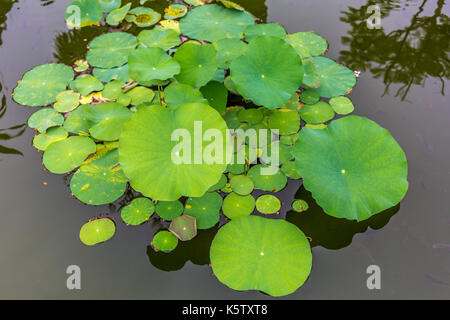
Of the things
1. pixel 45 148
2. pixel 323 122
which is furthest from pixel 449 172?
pixel 45 148

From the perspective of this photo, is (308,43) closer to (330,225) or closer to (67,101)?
(330,225)

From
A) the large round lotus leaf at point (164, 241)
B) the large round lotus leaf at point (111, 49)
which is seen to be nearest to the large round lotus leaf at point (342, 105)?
the large round lotus leaf at point (164, 241)

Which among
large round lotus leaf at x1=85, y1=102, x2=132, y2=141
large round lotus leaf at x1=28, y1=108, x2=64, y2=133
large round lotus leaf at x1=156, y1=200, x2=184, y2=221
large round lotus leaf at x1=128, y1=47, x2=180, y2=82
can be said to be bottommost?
large round lotus leaf at x1=156, y1=200, x2=184, y2=221

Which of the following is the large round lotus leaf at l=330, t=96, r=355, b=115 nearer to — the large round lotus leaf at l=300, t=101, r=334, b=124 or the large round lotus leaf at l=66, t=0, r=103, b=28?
the large round lotus leaf at l=300, t=101, r=334, b=124

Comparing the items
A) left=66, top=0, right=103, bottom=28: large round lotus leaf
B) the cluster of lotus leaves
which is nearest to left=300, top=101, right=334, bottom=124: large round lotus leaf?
the cluster of lotus leaves

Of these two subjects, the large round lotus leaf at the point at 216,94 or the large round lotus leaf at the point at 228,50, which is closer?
the large round lotus leaf at the point at 216,94

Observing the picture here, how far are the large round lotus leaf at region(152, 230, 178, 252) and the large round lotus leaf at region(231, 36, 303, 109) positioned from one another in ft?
3.76

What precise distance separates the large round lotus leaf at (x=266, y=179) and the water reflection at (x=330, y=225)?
207 millimetres

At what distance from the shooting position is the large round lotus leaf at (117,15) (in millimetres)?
3414

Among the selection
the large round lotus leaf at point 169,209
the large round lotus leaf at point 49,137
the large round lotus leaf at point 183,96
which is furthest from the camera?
the large round lotus leaf at point 49,137

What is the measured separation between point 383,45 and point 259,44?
5.14 feet

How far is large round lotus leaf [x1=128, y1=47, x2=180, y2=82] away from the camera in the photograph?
2.40 metres

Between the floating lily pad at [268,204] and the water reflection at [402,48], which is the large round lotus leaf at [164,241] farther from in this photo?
the water reflection at [402,48]
